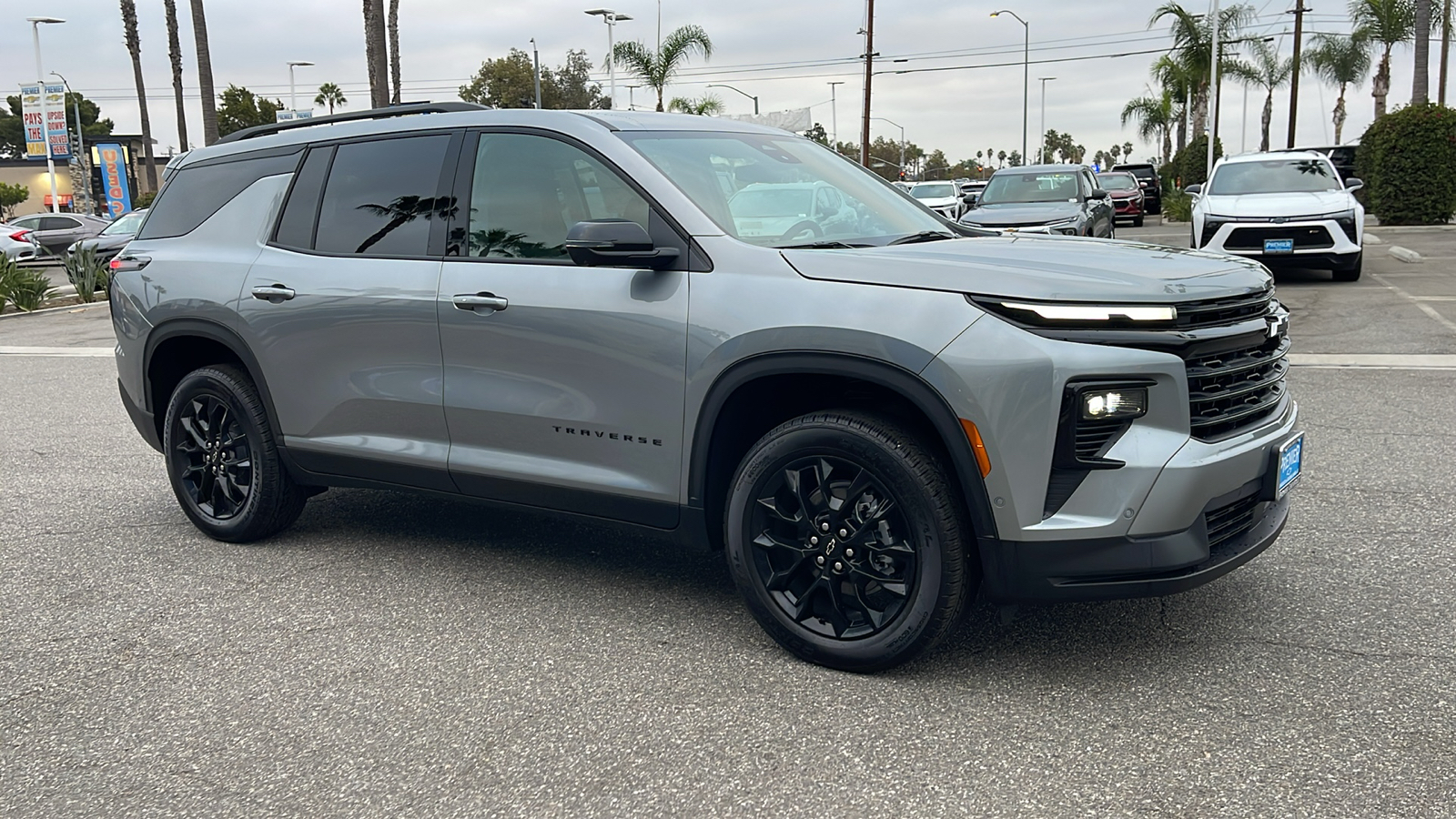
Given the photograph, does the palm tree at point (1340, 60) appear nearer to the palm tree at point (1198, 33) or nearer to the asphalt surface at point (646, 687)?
the palm tree at point (1198, 33)

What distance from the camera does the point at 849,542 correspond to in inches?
139

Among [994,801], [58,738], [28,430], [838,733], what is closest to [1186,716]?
[994,801]

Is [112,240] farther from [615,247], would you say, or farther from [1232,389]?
[1232,389]

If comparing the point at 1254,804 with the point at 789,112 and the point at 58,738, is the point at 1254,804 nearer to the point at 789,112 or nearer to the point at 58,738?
the point at 58,738

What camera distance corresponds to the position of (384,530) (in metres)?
5.53

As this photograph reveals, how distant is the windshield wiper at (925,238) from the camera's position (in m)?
4.12

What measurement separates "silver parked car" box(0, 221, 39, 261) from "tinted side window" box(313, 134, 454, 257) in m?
26.6

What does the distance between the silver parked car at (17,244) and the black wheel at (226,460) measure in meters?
25.8

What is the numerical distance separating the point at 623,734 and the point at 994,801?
1.02 metres

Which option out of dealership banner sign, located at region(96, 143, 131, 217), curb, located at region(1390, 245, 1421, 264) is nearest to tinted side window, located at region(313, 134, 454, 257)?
curb, located at region(1390, 245, 1421, 264)

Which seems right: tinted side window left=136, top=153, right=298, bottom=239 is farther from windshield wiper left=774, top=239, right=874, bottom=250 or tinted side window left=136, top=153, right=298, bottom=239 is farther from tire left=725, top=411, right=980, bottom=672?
tire left=725, top=411, right=980, bottom=672

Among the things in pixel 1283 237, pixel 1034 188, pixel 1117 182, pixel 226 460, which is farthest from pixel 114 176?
pixel 226 460

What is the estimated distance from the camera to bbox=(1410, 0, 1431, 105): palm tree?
3303 centimetres

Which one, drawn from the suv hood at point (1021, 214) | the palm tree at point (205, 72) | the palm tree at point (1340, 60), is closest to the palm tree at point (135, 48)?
the palm tree at point (205, 72)
